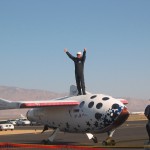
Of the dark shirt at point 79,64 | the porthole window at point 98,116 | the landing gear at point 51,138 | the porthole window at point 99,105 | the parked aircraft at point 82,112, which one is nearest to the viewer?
the parked aircraft at point 82,112

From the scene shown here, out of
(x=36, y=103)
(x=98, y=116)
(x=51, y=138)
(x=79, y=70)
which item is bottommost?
(x=51, y=138)

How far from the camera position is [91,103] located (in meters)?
21.2

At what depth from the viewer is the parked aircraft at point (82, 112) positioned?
2023cm

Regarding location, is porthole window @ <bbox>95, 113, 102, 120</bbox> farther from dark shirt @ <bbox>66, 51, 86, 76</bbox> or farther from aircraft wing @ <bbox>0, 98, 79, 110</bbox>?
dark shirt @ <bbox>66, 51, 86, 76</bbox>

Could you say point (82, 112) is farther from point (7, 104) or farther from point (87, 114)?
point (7, 104)

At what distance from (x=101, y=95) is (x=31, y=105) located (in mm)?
3917

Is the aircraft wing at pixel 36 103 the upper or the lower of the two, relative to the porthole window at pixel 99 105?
upper

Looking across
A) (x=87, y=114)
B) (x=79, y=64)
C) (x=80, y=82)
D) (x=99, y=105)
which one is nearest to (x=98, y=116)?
(x=99, y=105)

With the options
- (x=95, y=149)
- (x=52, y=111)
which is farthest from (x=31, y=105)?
(x=95, y=149)

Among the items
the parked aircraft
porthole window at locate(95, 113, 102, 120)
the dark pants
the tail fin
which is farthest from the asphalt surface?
the tail fin

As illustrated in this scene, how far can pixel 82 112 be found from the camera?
21.5 metres

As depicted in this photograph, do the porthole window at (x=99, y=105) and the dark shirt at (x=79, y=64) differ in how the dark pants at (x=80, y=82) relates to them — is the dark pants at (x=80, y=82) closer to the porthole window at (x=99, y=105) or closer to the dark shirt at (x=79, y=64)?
the dark shirt at (x=79, y=64)

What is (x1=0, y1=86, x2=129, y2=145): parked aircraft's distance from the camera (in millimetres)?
20234

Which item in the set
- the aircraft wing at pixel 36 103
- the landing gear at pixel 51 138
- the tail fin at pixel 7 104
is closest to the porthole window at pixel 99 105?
the aircraft wing at pixel 36 103
